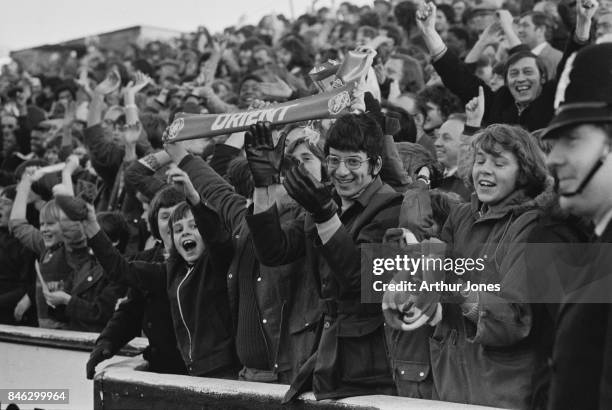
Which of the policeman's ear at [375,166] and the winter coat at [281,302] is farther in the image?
the winter coat at [281,302]

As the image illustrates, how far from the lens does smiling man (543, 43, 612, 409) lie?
259cm

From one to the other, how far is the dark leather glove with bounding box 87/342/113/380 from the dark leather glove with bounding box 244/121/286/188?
1.75m

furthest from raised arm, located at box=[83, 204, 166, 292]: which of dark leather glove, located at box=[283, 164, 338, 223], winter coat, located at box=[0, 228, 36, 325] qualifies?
winter coat, located at box=[0, 228, 36, 325]

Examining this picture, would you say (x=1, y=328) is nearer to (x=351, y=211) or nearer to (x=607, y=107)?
(x=351, y=211)

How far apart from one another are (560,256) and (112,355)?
367 centimetres

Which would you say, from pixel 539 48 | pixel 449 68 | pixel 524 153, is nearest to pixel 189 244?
pixel 524 153

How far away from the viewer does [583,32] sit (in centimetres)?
639

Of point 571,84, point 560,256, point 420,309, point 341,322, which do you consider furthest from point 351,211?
point 571,84

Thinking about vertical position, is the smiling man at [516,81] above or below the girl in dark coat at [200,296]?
above

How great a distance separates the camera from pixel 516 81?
6.87 meters

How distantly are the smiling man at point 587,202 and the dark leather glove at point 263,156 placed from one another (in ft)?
7.87

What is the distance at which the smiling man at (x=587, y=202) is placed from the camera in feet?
8.48

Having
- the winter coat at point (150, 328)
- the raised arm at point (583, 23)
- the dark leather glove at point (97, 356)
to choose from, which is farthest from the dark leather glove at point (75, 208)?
the raised arm at point (583, 23)

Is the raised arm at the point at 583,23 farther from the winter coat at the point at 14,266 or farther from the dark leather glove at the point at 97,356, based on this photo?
the winter coat at the point at 14,266
